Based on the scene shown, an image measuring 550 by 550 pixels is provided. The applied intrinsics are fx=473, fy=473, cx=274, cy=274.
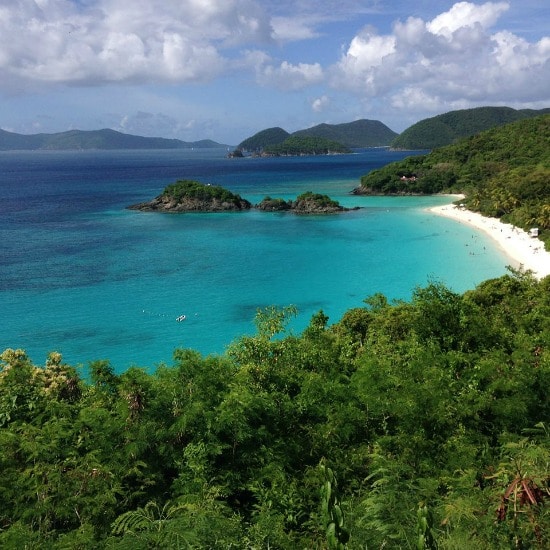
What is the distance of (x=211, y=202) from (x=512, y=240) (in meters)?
46.1

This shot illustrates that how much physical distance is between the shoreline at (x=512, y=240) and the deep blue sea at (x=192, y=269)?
156 centimetres

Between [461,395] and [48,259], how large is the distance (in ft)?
151

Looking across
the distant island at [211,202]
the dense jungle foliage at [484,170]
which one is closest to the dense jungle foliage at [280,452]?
the dense jungle foliage at [484,170]

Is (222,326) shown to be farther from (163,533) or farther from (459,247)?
(459,247)

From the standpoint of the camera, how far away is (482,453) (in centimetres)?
930

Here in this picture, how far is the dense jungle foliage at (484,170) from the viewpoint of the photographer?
2622 inches

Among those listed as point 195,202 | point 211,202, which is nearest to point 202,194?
point 195,202

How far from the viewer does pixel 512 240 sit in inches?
2013

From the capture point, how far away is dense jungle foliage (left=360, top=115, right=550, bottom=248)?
66.6 meters

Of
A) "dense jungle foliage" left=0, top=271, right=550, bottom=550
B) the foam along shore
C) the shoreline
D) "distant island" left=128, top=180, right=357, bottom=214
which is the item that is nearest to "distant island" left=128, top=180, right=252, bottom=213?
"distant island" left=128, top=180, right=357, bottom=214

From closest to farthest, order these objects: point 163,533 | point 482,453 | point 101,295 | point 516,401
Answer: point 163,533 → point 482,453 → point 516,401 → point 101,295

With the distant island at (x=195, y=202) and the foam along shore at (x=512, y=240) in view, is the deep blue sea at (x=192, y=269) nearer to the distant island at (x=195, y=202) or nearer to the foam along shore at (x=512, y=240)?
the foam along shore at (x=512, y=240)

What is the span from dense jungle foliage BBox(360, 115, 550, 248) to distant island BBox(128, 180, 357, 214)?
20.6 meters

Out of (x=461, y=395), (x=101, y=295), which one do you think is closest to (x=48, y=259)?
(x=101, y=295)
